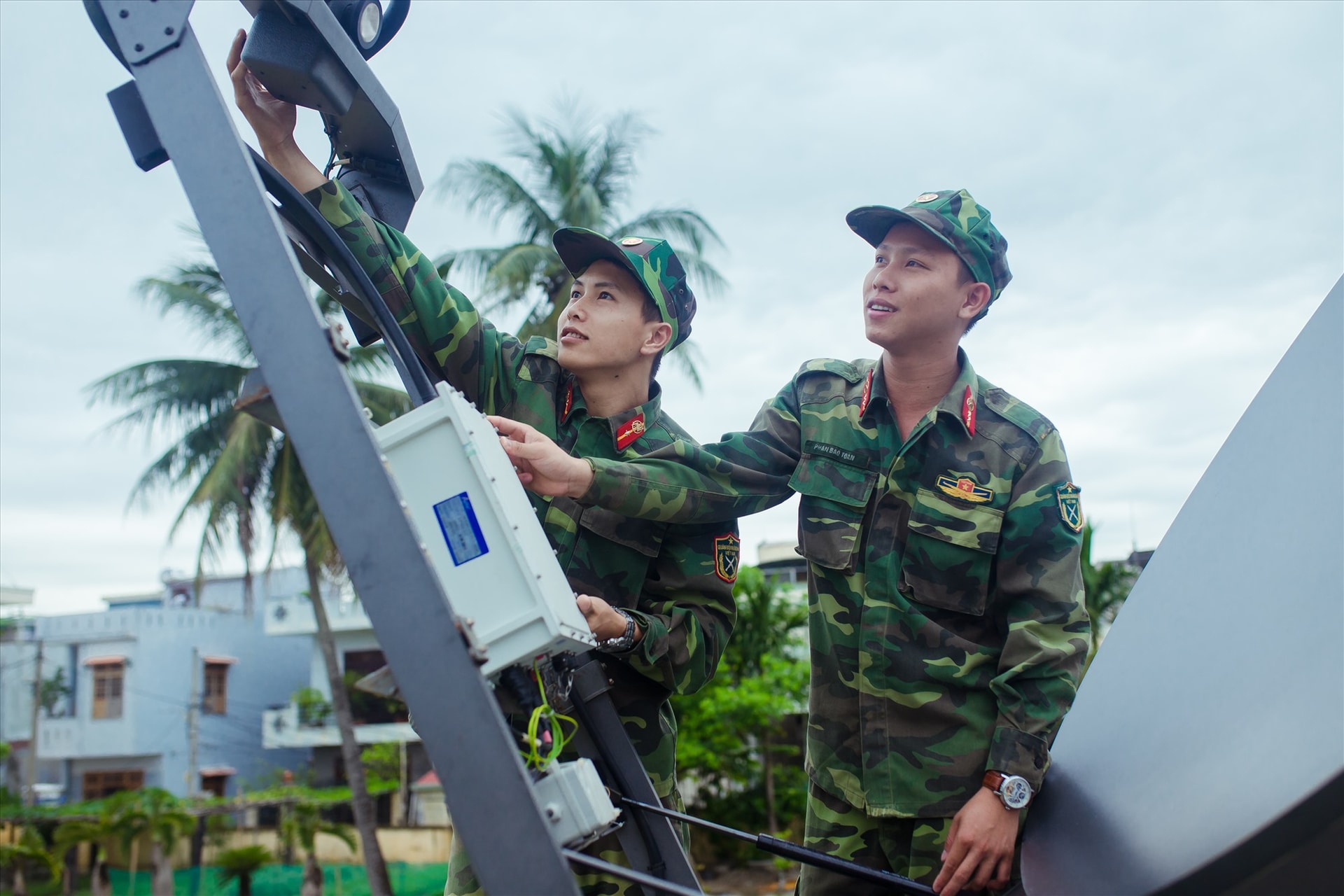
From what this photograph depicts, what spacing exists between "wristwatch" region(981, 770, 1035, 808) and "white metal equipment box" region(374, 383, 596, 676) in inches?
37.9

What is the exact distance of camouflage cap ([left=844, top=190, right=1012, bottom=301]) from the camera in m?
2.50

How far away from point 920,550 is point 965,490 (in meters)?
0.17

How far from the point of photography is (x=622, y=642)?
2.30 metres

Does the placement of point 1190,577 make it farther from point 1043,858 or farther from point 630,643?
point 630,643

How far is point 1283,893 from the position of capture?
1375mm

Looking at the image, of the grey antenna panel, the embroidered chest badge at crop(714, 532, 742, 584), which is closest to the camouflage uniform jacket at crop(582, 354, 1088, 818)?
the embroidered chest badge at crop(714, 532, 742, 584)

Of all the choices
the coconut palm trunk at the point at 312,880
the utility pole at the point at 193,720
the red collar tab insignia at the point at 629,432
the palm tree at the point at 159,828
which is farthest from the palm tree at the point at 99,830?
the red collar tab insignia at the point at 629,432

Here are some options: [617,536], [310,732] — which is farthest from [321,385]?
[310,732]

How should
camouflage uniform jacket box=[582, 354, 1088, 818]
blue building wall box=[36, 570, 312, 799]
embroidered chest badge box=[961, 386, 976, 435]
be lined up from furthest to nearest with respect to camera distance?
blue building wall box=[36, 570, 312, 799], embroidered chest badge box=[961, 386, 976, 435], camouflage uniform jacket box=[582, 354, 1088, 818]

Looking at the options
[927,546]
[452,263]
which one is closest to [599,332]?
[927,546]

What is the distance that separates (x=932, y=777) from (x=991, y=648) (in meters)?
0.31

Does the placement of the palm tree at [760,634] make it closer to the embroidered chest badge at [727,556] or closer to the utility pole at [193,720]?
the embroidered chest badge at [727,556]

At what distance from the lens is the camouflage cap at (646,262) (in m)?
2.63

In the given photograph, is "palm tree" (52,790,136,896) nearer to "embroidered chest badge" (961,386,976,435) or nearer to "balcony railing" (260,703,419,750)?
"balcony railing" (260,703,419,750)
